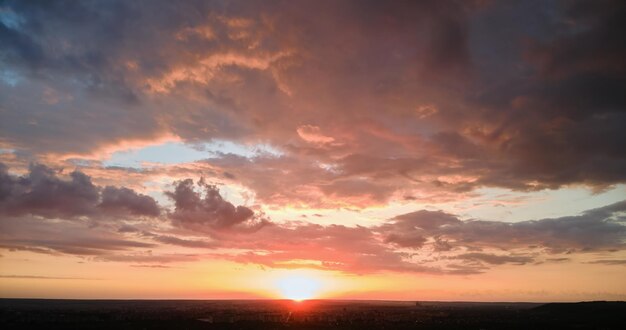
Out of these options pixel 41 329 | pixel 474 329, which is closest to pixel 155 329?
pixel 41 329

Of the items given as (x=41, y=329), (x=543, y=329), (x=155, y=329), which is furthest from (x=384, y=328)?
(x=41, y=329)

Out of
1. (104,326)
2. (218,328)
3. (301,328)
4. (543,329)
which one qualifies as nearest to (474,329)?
(543,329)

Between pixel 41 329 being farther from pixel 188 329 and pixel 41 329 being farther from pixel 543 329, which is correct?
pixel 543 329

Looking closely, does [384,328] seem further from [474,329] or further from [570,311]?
[570,311]

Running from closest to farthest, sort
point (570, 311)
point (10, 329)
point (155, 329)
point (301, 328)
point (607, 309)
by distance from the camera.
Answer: point (10, 329)
point (155, 329)
point (301, 328)
point (607, 309)
point (570, 311)

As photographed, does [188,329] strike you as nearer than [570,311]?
Yes

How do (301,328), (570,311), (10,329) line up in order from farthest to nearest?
(570,311) → (301,328) → (10,329)

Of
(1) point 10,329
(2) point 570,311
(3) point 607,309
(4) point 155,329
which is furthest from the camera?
(2) point 570,311

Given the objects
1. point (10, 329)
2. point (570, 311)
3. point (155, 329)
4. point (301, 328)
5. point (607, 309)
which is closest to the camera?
point (10, 329)

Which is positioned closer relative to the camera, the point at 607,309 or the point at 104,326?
the point at 104,326
